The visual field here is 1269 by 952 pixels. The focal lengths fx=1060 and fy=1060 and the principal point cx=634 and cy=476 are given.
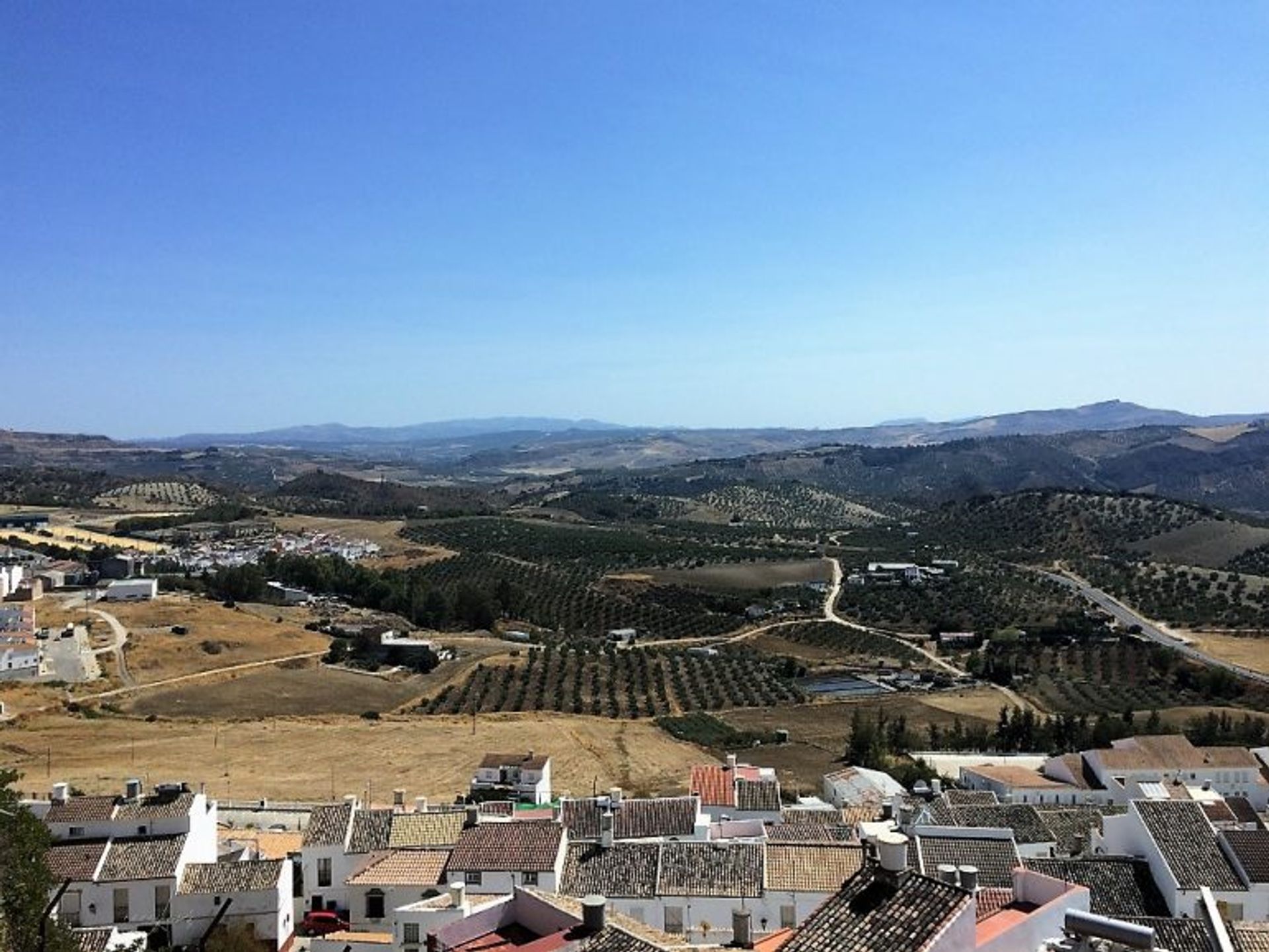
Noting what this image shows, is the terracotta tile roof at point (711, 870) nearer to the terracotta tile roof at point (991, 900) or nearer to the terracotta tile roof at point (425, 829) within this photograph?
the terracotta tile roof at point (425, 829)

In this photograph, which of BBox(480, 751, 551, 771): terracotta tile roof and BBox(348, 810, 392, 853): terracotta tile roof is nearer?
BBox(348, 810, 392, 853): terracotta tile roof

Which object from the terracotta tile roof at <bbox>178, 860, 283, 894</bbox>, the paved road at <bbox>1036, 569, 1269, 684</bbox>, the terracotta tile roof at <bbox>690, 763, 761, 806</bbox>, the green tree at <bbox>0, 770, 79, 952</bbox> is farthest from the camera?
the paved road at <bbox>1036, 569, 1269, 684</bbox>

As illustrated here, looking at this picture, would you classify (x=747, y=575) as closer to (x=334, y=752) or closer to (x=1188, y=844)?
(x=334, y=752)

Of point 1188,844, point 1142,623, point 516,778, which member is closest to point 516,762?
point 516,778

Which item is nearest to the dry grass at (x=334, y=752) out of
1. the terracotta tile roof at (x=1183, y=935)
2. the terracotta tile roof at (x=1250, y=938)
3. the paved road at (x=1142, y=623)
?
the terracotta tile roof at (x=1183, y=935)

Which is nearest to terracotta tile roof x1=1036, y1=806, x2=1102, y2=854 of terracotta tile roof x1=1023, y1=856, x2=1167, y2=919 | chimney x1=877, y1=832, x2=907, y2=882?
terracotta tile roof x1=1023, y1=856, x2=1167, y2=919

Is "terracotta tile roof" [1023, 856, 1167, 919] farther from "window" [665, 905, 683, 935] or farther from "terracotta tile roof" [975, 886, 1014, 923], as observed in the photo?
"terracotta tile roof" [975, 886, 1014, 923]

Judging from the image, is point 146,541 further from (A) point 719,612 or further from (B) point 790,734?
(B) point 790,734
